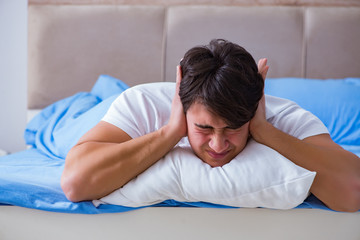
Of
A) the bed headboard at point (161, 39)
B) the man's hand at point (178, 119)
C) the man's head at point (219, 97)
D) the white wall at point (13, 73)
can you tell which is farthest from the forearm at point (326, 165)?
the white wall at point (13, 73)

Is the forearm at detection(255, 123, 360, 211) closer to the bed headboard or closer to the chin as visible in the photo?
the chin

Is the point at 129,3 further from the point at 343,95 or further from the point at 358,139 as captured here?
the point at 358,139

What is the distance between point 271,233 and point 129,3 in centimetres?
184

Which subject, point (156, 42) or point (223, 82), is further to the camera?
point (156, 42)

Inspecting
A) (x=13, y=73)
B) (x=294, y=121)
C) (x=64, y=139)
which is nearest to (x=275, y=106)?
(x=294, y=121)

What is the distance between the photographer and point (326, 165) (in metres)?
1.25

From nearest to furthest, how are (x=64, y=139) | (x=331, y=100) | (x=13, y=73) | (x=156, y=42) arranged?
1. (x=64, y=139)
2. (x=331, y=100)
3. (x=156, y=42)
4. (x=13, y=73)

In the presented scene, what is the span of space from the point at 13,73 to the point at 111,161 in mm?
1993

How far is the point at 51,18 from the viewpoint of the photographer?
2.59m

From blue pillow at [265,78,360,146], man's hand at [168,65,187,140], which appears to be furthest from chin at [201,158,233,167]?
blue pillow at [265,78,360,146]


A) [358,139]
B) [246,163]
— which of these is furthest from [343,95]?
[246,163]

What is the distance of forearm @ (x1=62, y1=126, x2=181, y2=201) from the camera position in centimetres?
121

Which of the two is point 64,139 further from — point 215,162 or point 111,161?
point 215,162

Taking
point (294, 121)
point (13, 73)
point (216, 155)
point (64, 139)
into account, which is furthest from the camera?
point (13, 73)
